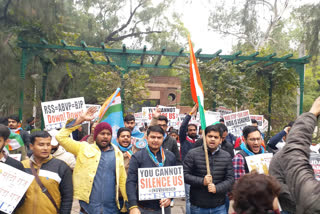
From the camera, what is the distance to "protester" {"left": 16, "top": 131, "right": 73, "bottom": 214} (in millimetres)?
3137

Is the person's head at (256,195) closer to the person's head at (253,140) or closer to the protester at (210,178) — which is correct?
the protester at (210,178)

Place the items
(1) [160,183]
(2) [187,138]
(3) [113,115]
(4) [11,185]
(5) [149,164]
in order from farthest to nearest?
(2) [187,138], (3) [113,115], (5) [149,164], (1) [160,183], (4) [11,185]

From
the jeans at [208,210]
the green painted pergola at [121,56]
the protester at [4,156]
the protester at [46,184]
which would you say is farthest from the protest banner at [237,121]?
the protester at [4,156]

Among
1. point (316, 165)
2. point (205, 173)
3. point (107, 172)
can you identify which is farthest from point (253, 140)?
point (107, 172)

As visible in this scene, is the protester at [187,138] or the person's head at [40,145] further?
the protester at [187,138]

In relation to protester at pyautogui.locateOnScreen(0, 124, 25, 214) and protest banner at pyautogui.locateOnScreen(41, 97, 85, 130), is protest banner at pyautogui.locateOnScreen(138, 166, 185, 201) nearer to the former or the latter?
protester at pyautogui.locateOnScreen(0, 124, 25, 214)

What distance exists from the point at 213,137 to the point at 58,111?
3441 mm

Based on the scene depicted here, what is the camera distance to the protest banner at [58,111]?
5.95 m

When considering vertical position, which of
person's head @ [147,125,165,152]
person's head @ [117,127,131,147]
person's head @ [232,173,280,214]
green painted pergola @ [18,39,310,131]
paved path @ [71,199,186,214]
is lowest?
paved path @ [71,199,186,214]

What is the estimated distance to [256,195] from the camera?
1535 mm

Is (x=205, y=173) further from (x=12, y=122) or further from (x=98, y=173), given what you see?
(x=12, y=122)

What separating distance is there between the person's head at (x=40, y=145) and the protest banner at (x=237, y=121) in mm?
5229

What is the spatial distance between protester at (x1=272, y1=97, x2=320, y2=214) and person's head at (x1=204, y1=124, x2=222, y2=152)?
2441 millimetres

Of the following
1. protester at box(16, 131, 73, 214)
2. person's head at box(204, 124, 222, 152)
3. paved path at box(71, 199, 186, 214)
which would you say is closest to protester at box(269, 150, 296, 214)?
person's head at box(204, 124, 222, 152)
